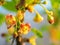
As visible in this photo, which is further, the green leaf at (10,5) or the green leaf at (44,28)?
the green leaf at (44,28)

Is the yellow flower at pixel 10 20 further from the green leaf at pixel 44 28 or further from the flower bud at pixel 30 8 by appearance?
the green leaf at pixel 44 28

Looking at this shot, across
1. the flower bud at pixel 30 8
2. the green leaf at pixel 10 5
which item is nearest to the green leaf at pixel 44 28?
the green leaf at pixel 10 5

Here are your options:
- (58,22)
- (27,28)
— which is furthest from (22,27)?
(58,22)

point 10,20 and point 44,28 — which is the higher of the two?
point 10,20

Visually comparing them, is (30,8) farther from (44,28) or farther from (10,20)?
(44,28)

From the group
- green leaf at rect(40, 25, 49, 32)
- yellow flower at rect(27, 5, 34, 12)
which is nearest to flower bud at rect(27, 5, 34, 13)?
yellow flower at rect(27, 5, 34, 12)

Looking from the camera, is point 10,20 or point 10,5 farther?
point 10,5

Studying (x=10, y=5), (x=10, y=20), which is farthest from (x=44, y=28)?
(x=10, y=20)

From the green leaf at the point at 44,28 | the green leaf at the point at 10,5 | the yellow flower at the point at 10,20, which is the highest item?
the green leaf at the point at 10,5

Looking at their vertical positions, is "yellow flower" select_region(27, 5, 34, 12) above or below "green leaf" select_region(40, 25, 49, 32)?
above

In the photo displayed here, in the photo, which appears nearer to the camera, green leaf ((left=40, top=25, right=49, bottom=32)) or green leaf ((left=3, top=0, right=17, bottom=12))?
green leaf ((left=3, top=0, right=17, bottom=12))

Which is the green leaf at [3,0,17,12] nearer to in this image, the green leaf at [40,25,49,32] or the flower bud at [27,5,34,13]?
the flower bud at [27,5,34,13]

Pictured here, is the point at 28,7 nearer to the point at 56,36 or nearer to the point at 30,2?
the point at 30,2
